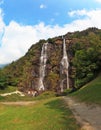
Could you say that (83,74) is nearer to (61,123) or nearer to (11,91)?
(11,91)

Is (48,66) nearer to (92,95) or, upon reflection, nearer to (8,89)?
(8,89)

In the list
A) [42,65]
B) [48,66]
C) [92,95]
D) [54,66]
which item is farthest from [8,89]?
[92,95]

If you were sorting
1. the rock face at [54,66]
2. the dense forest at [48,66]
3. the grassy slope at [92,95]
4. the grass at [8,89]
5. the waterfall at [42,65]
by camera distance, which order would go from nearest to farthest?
the grassy slope at [92,95]
the grass at [8,89]
the dense forest at [48,66]
the rock face at [54,66]
the waterfall at [42,65]

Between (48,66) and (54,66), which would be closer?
(54,66)

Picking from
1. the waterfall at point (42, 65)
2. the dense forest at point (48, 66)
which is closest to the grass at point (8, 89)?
the dense forest at point (48, 66)

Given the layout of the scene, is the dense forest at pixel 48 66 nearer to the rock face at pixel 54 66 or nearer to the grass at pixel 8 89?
the rock face at pixel 54 66

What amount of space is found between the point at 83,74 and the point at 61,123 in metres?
43.1

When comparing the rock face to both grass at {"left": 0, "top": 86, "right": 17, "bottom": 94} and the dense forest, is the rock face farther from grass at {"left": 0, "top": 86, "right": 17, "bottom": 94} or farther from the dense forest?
grass at {"left": 0, "top": 86, "right": 17, "bottom": 94}

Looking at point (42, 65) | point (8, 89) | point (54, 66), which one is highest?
point (42, 65)

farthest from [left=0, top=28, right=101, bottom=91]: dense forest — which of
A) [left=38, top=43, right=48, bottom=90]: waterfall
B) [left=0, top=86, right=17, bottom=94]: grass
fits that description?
[left=0, top=86, right=17, bottom=94]: grass

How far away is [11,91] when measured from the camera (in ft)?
266

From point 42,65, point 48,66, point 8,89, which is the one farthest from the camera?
point 42,65

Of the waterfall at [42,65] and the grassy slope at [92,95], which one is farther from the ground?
the waterfall at [42,65]

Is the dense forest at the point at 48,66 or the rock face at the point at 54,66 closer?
the dense forest at the point at 48,66
